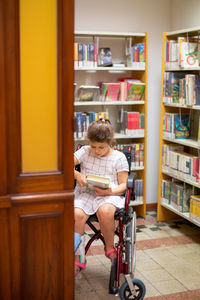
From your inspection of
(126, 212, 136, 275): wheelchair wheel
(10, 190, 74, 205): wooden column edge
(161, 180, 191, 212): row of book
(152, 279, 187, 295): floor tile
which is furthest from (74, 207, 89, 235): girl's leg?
(161, 180, 191, 212): row of book

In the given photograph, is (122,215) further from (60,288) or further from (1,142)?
(1,142)

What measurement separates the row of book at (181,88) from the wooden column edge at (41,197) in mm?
2404

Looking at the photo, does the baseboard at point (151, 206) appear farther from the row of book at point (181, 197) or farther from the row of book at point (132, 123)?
the row of book at point (132, 123)

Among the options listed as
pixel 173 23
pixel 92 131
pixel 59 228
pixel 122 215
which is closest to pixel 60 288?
pixel 59 228

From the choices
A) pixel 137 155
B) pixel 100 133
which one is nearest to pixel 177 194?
pixel 137 155

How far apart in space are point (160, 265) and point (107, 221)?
93 cm

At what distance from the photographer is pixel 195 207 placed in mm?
4113

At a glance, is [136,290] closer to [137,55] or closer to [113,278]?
[113,278]

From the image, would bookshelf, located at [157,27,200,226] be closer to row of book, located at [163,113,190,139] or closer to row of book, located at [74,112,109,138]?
row of book, located at [163,113,190,139]

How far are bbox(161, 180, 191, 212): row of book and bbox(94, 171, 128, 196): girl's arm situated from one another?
130cm

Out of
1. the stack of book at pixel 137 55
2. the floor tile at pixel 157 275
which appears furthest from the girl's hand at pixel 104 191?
the stack of book at pixel 137 55

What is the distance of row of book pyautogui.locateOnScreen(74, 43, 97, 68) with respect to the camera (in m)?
4.39

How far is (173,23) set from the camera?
5.04 m

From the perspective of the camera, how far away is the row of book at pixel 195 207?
160 inches
